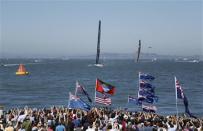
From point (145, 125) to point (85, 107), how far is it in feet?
25.0

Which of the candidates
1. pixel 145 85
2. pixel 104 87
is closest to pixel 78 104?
pixel 104 87

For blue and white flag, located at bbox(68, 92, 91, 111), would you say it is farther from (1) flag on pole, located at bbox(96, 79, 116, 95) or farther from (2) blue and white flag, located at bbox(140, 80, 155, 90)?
(2) blue and white flag, located at bbox(140, 80, 155, 90)

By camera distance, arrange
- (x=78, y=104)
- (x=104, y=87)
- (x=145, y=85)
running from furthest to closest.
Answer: (x=104, y=87) → (x=145, y=85) → (x=78, y=104)

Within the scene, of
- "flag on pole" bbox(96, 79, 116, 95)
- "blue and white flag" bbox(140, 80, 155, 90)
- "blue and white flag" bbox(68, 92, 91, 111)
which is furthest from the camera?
"flag on pole" bbox(96, 79, 116, 95)

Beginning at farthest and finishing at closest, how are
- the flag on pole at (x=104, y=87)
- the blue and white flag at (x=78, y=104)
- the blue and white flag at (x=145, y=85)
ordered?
the flag on pole at (x=104, y=87) → the blue and white flag at (x=145, y=85) → the blue and white flag at (x=78, y=104)

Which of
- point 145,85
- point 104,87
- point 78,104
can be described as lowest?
point 78,104

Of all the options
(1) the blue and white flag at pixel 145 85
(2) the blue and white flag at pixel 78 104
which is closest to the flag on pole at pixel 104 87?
(1) the blue and white flag at pixel 145 85

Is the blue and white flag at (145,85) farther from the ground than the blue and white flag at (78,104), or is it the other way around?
the blue and white flag at (145,85)

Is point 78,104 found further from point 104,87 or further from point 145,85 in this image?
point 145,85

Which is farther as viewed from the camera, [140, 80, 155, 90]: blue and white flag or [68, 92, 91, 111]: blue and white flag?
[140, 80, 155, 90]: blue and white flag

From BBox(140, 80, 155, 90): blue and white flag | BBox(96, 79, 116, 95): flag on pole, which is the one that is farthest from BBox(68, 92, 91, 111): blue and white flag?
BBox(140, 80, 155, 90): blue and white flag

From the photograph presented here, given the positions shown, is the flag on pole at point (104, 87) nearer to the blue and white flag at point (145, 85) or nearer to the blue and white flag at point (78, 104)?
the blue and white flag at point (145, 85)

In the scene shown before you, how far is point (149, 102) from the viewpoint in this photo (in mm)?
29516

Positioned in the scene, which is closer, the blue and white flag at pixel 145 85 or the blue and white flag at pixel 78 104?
the blue and white flag at pixel 78 104
